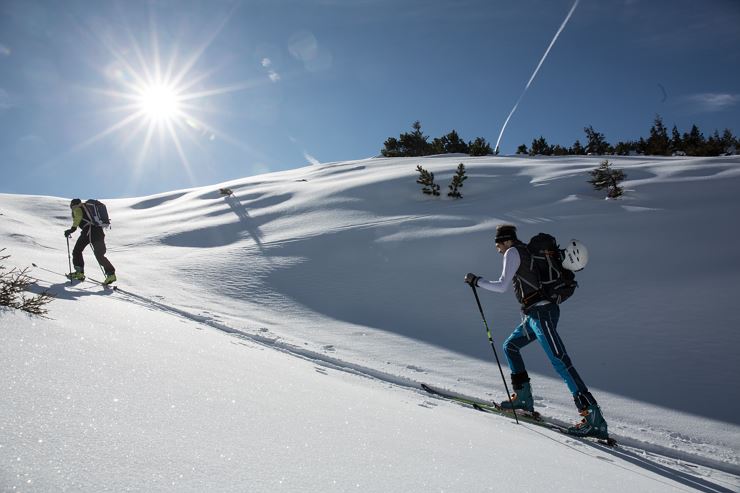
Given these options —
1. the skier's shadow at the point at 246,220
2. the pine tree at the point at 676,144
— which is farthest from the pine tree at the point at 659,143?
the skier's shadow at the point at 246,220

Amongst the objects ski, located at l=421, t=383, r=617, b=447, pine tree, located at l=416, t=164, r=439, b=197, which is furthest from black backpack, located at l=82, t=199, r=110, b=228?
pine tree, located at l=416, t=164, r=439, b=197

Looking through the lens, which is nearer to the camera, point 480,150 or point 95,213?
point 95,213

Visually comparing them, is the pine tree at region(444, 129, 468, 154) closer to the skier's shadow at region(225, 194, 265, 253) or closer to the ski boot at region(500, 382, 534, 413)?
the skier's shadow at region(225, 194, 265, 253)

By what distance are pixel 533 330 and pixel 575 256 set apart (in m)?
0.88

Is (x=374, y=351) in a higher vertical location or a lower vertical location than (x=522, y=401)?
higher

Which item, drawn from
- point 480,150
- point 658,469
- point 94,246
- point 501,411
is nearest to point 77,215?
point 94,246

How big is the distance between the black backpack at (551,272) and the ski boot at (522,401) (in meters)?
0.98

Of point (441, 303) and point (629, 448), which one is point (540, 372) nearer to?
point (629, 448)

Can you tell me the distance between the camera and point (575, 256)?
11.9 ft

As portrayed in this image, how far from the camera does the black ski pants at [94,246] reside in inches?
288

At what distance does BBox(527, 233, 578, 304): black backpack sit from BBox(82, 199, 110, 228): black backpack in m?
7.44

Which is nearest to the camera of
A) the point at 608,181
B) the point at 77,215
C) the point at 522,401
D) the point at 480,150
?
the point at 522,401

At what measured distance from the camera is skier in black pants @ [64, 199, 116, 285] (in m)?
7.27

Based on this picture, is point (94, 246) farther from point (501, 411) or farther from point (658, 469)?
point (658, 469)
